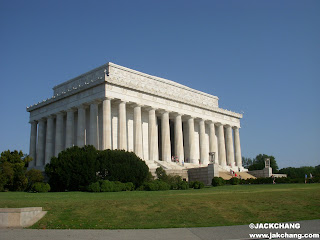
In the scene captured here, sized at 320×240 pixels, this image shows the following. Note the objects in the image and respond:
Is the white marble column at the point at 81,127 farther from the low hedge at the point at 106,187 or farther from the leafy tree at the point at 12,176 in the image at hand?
the low hedge at the point at 106,187

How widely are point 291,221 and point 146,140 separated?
51.3m

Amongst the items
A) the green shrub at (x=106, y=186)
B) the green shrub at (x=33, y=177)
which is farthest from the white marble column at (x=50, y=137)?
the green shrub at (x=106, y=186)

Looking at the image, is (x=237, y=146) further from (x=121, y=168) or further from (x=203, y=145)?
(x=121, y=168)

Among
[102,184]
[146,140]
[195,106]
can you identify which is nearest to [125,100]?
[146,140]


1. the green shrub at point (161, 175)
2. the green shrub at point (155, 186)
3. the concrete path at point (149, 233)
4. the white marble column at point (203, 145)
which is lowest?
the concrete path at point (149, 233)

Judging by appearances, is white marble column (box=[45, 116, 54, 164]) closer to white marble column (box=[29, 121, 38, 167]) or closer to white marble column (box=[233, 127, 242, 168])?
white marble column (box=[29, 121, 38, 167])

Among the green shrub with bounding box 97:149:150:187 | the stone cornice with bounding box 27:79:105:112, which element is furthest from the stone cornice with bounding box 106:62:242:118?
the green shrub with bounding box 97:149:150:187

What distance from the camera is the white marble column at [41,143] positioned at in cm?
7181

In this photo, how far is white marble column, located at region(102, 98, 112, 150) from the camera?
58.2 m

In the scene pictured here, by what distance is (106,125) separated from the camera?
192 ft

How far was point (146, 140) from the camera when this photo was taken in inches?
2712

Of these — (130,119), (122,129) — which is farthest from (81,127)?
(130,119)

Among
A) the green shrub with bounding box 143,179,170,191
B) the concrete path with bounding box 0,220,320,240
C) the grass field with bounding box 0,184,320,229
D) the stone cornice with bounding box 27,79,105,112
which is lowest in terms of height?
the concrete path with bounding box 0,220,320,240

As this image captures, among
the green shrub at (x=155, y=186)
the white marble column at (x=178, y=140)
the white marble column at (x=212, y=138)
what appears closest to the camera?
the green shrub at (x=155, y=186)
